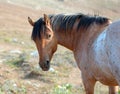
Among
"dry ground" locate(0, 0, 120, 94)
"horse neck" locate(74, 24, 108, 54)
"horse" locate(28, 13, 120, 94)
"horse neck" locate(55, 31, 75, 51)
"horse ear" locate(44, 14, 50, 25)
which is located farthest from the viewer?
"dry ground" locate(0, 0, 120, 94)

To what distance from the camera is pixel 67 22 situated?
6168 millimetres

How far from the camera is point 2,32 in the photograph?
52.5 ft

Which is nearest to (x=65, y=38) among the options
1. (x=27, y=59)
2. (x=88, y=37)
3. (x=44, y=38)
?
(x=44, y=38)

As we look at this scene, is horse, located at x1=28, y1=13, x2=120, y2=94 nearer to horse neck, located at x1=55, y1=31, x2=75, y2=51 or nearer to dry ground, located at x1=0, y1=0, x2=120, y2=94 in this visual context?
horse neck, located at x1=55, y1=31, x2=75, y2=51

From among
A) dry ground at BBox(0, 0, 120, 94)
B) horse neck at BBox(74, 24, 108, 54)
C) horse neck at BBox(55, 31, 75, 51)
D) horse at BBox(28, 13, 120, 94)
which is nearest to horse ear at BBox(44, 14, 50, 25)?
horse at BBox(28, 13, 120, 94)

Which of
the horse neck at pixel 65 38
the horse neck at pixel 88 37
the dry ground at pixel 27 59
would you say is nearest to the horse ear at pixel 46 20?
the horse neck at pixel 65 38

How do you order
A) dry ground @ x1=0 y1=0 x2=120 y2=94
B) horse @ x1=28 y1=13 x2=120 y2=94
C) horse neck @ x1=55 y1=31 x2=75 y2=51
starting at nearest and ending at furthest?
horse @ x1=28 y1=13 x2=120 y2=94, horse neck @ x1=55 y1=31 x2=75 y2=51, dry ground @ x1=0 y1=0 x2=120 y2=94

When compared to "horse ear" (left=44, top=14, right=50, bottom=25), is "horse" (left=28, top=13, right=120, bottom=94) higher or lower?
lower

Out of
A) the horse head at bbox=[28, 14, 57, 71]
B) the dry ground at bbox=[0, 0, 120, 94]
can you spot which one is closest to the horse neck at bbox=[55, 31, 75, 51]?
the horse head at bbox=[28, 14, 57, 71]

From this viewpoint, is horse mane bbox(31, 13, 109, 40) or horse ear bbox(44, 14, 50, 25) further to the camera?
horse ear bbox(44, 14, 50, 25)

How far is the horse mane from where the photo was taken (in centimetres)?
586

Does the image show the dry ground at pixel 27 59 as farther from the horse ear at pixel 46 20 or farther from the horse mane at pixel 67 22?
the horse ear at pixel 46 20

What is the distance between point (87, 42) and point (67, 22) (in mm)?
652

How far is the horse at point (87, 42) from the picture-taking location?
4754mm
